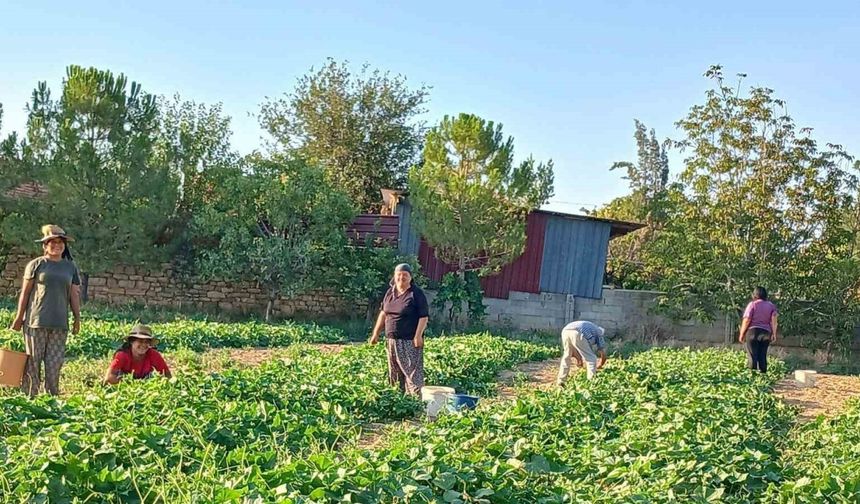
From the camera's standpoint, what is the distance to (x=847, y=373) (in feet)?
54.2

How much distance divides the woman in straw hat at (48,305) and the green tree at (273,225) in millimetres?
10770

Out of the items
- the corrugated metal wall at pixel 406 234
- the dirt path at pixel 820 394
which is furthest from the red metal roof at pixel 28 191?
the dirt path at pixel 820 394

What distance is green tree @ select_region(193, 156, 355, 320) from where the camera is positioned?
18.3m

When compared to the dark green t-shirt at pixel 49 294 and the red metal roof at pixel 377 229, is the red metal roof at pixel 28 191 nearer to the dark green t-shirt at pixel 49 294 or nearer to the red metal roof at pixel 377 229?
the red metal roof at pixel 377 229

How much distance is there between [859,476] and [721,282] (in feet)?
49.1

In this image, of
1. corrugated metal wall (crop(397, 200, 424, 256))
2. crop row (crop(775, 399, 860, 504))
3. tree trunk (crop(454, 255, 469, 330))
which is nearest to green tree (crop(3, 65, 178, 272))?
corrugated metal wall (crop(397, 200, 424, 256))

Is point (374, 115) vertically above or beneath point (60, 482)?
above

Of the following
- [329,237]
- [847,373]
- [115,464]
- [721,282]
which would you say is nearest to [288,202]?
[329,237]

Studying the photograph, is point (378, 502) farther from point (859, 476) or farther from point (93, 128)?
point (93, 128)

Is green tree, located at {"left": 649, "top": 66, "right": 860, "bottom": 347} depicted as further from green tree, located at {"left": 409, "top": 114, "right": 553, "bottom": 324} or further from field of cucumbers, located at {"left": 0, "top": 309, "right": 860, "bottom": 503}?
field of cucumbers, located at {"left": 0, "top": 309, "right": 860, "bottom": 503}

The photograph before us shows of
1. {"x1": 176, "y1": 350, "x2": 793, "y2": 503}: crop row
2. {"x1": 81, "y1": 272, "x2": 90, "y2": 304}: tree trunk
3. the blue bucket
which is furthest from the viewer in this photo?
{"x1": 81, "y1": 272, "x2": 90, "y2": 304}: tree trunk

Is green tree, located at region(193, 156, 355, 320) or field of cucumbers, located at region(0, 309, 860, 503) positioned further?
green tree, located at region(193, 156, 355, 320)

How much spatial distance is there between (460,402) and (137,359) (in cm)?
283

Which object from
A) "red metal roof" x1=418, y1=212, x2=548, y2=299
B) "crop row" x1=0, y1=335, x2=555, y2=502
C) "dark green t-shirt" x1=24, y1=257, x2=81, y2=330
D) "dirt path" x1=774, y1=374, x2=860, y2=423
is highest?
"red metal roof" x1=418, y1=212, x2=548, y2=299
